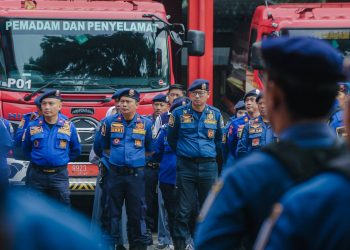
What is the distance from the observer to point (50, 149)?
951cm

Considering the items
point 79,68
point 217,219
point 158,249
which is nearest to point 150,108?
point 79,68

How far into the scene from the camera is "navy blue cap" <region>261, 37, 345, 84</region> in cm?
278

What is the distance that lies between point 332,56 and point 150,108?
8.99 metres

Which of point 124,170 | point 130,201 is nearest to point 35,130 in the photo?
point 124,170

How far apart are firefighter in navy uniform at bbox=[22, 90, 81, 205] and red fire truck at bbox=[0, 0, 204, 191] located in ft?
5.94

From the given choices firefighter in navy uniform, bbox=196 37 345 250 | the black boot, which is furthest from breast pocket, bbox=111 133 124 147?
firefighter in navy uniform, bbox=196 37 345 250

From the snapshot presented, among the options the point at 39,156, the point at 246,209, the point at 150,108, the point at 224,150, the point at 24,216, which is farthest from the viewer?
the point at 150,108

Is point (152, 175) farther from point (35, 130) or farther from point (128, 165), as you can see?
point (35, 130)

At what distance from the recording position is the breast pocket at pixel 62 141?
9.58m

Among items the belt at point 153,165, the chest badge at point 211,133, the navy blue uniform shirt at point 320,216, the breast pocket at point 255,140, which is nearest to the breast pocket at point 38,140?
the belt at point 153,165

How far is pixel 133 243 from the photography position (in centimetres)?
967

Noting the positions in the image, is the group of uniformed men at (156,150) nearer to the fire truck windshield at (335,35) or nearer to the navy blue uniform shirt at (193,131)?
the navy blue uniform shirt at (193,131)

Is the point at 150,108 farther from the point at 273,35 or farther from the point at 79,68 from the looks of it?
the point at 273,35

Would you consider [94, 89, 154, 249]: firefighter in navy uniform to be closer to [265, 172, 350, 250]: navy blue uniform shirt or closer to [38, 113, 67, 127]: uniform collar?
[38, 113, 67, 127]: uniform collar
